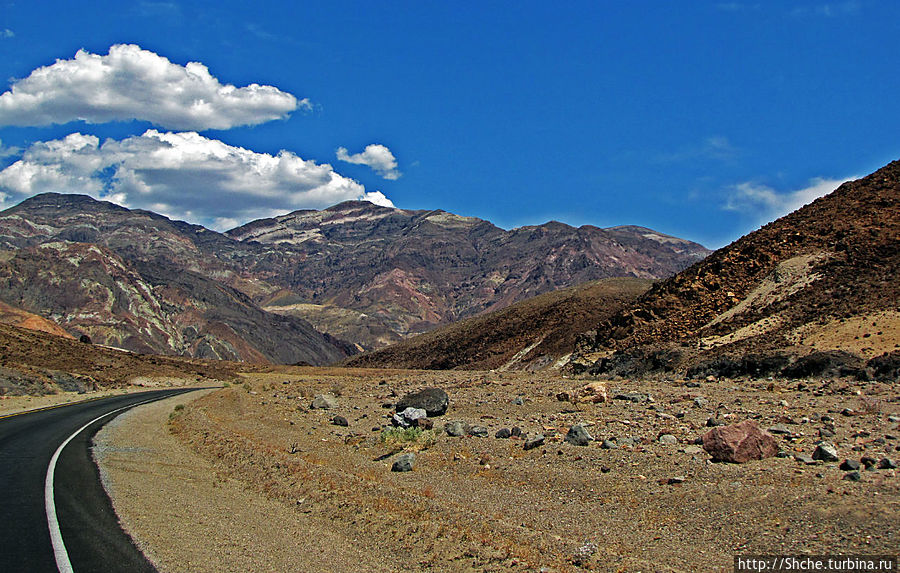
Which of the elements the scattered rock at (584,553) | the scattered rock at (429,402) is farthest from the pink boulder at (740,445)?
the scattered rock at (429,402)

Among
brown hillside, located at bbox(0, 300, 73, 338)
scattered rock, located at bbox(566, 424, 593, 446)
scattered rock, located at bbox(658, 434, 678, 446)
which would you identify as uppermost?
brown hillside, located at bbox(0, 300, 73, 338)

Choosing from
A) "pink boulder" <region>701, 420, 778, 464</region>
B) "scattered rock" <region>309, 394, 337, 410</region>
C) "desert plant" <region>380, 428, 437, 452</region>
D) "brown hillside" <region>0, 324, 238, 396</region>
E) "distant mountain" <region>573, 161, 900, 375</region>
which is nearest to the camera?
"pink boulder" <region>701, 420, 778, 464</region>

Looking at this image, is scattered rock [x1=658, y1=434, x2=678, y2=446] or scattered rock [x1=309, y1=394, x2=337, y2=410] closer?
scattered rock [x1=658, y1=434, x2=678, y2=446]

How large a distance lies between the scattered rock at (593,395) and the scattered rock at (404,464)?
8594mm

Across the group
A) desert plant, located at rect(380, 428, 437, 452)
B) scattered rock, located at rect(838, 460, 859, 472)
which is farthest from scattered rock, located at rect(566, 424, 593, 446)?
scattered rock, located at rect(838, 460, 859, 472)

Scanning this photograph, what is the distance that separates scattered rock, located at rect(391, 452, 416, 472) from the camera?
563 inches

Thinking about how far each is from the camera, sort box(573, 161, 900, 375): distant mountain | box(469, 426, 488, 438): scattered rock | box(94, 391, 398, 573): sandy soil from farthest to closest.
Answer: box(573, 161, 900, 375): distant mountain < box(469, 426, 488, 438): scattered rock < box(94, 391, 398, 573): sandy soil

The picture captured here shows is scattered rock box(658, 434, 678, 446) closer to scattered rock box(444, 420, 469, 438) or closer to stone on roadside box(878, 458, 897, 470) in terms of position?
stone on roadside box(878, 458, 897, 470)

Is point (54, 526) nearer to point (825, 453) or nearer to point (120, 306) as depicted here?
point (825, 453)

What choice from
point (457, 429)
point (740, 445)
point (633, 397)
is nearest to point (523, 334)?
point (633, 397)

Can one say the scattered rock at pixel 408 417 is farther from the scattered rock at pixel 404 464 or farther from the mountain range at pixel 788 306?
the mountain range at pixel 788 306

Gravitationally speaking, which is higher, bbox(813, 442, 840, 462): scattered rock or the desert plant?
bbox(813, 442, 840, 462): scattered rock

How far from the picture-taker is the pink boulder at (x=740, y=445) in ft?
37.2

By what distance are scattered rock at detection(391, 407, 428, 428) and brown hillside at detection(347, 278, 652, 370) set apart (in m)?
42.0
